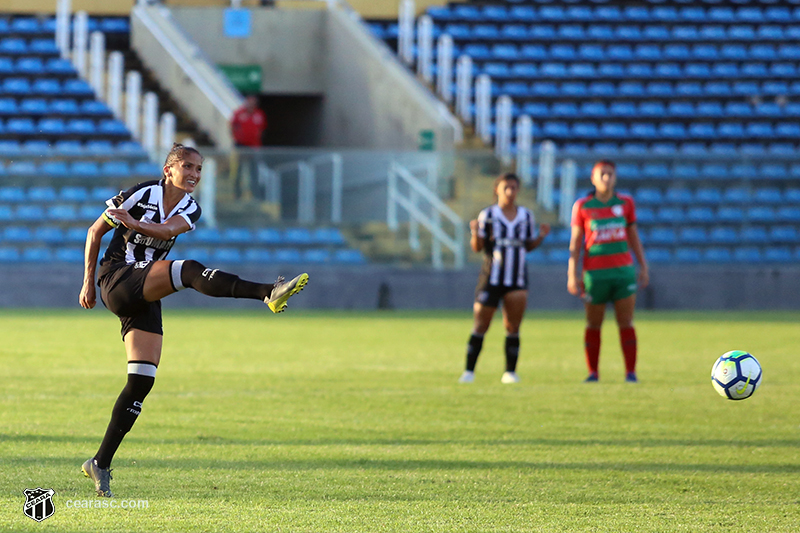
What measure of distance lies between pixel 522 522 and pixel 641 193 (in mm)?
16760

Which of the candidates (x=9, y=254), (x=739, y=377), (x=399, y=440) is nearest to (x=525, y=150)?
(x=9, y=254)

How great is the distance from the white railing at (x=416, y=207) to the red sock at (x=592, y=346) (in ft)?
32.2

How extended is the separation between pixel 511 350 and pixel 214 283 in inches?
227

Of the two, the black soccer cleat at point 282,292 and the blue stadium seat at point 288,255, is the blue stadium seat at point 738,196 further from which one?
the black soccer cleat at point 282,292

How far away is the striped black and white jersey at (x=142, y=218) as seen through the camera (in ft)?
18.5

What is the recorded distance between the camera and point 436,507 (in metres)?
5.38

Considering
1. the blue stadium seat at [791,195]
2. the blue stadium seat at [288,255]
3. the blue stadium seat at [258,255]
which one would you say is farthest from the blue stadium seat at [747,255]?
the blue stadium seat at [258,255]

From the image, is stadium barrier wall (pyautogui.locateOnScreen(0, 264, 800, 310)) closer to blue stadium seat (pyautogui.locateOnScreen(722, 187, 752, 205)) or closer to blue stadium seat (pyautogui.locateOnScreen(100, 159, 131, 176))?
blue stadium seat (pyautogui.locateOnScreen(722, 187, 752, 205))

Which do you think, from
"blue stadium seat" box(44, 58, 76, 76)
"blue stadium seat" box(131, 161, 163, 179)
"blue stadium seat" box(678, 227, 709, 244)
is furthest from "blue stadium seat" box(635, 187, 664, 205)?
"blue stadium seat" box(44, 58, 76, 76)

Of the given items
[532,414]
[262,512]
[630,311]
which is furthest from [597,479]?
[630,311]

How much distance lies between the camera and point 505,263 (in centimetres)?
1055

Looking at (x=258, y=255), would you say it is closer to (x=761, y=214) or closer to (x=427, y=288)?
(x=427, y=288)

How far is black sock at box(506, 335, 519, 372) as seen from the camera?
1065 centimetres

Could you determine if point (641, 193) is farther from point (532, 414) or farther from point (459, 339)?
point (532, 414)
